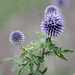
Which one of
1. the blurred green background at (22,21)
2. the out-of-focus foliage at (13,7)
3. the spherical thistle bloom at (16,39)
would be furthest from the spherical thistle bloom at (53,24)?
the out-of-focus foliage at (13,7)

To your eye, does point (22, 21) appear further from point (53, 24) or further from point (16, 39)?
point (53, 24)

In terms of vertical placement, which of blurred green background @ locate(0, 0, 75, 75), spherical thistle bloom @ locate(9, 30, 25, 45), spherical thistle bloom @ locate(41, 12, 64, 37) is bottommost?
spherical thistle bloom @ locate(9, 30, 25, 45)

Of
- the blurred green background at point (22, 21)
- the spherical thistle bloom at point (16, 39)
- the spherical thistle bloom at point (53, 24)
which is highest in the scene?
the blurred green background at point (22, 21)

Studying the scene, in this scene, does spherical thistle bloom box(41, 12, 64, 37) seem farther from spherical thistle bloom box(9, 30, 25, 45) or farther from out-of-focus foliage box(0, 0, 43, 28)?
out-of-focus foliage box(0, 0, 43, 28)

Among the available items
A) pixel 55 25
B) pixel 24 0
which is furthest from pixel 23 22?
pixel 55 25

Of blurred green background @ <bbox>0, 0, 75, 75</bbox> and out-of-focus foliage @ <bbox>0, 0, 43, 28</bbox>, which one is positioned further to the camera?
out-of-focus foliage @ <bbox>0, 0, 43, 28</bbox>

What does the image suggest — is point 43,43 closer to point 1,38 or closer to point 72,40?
point 72,40

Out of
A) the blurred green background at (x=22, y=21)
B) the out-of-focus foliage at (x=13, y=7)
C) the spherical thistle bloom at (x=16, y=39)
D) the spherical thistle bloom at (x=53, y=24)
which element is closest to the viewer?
the spherical thistle bloom at (x=53, y=24)

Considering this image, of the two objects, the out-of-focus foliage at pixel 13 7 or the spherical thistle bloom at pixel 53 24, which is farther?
the out-of-focus foliage at pixel 13 7

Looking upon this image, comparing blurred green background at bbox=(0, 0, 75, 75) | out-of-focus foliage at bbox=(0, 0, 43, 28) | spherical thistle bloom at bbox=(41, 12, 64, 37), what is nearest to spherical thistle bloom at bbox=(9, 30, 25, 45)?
spherical thistle bloom at bbox=(41, 12, 64, 37)

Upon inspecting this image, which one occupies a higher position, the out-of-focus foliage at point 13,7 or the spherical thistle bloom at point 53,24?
the out-of-focus foliage at point 13,7

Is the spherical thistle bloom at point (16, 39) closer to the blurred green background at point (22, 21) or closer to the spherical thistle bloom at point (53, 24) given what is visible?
the spherical thistle bloom at point (53, 24)
